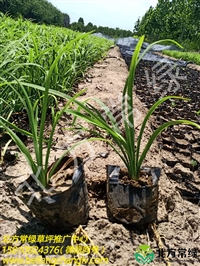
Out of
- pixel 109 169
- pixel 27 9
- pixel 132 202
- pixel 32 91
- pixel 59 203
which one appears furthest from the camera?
pixel 27 9

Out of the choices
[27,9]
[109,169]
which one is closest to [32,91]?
[109,169]

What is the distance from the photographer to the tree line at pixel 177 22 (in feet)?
81.8

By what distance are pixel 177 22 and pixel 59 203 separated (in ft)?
95.5

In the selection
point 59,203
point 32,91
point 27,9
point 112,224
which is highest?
point 27,9

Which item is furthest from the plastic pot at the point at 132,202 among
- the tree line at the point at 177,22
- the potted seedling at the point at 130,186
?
the tree line at the point at 177,22

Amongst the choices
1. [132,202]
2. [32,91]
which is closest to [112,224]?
[132,202]

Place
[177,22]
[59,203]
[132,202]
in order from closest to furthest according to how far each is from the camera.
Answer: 1. [59,203]
2. [132,202]
3. [177,22]

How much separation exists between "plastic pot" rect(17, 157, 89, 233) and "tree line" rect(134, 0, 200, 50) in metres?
24.7

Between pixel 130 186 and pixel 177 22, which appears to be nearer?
pixel 130 186

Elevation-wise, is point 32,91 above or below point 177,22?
below

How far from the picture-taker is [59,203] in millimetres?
935

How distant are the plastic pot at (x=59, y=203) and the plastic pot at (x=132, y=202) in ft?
0.40

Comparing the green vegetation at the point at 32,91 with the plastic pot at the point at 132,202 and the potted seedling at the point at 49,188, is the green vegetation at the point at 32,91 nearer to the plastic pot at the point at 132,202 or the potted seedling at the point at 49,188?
the potted seedling at the point at 49,188

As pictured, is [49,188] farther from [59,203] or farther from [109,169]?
[109,169]
